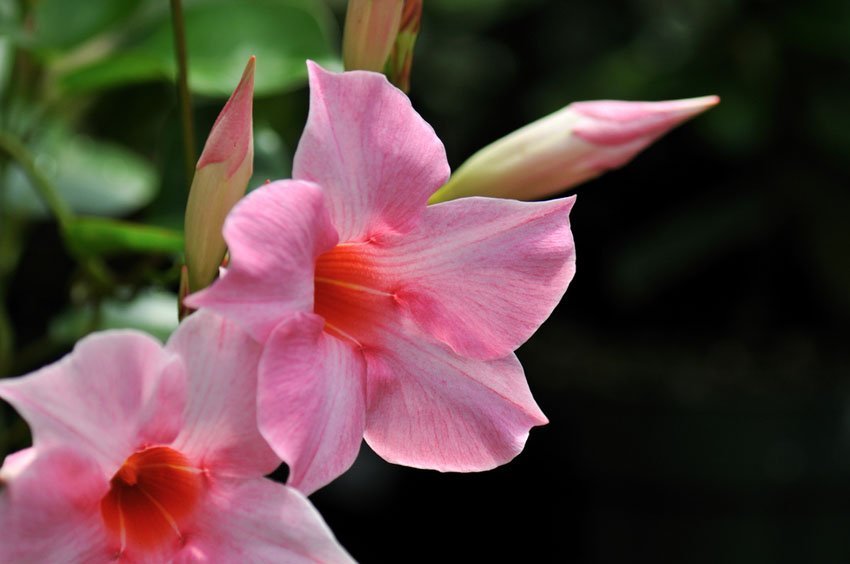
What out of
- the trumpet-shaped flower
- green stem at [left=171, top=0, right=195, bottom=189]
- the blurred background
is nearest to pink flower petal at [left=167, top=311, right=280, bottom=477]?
the trumpet-shaped flower

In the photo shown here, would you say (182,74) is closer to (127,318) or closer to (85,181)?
(127,318)

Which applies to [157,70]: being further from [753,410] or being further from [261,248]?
[753,410]

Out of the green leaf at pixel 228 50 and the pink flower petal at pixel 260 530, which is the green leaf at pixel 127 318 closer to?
the green leaf at pixel 228 50

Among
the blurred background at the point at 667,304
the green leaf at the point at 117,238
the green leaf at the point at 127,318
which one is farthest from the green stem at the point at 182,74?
the blurred background at the point at 667,304

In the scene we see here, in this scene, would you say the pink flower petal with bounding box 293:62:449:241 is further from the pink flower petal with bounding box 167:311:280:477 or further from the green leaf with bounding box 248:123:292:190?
the green leaf with bounding box 248:123:292:190

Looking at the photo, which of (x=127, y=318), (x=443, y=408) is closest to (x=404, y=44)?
(x=443, y=408)

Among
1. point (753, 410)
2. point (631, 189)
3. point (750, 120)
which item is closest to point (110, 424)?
point (750, 120)

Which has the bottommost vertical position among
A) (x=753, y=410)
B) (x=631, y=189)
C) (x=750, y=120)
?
Answer: (x=753, y=410)
